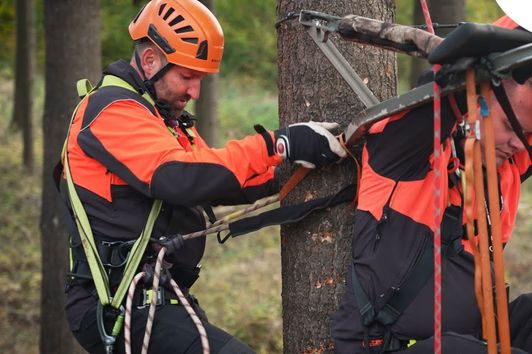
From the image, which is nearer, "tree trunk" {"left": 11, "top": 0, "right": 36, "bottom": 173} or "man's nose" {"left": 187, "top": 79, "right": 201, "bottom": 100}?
"man's nose" {"left": 187, "top": 79, "right": 201, "bottom": 100}

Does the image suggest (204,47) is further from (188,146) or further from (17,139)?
(17,139)

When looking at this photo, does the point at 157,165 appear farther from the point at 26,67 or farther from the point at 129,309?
the point at 26,67

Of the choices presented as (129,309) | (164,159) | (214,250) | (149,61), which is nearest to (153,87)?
(149,61)

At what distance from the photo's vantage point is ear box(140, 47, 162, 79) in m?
4.12

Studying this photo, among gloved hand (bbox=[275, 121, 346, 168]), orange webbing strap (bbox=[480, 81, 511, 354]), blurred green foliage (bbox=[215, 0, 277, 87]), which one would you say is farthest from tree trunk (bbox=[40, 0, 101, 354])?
blurred green foliage (bbox=[215, 0, 277, 87])

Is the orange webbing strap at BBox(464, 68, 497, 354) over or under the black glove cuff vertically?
under

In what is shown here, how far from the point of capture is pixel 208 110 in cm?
1177

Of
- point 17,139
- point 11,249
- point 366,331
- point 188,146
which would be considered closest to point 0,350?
point 11,249

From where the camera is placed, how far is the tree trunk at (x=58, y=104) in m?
7.36

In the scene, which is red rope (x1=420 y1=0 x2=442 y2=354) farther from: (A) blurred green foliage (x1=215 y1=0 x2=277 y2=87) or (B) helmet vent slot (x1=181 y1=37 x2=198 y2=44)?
(A) blurred green foliage (x1=215 y1=0 x2=277 y2=87)

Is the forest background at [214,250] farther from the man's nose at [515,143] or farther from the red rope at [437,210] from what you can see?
the red rope at [437,210]

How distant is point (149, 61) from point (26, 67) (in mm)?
12849

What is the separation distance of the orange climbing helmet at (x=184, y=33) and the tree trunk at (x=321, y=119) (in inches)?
17.2

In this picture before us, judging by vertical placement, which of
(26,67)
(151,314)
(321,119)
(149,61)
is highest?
(26,67)
